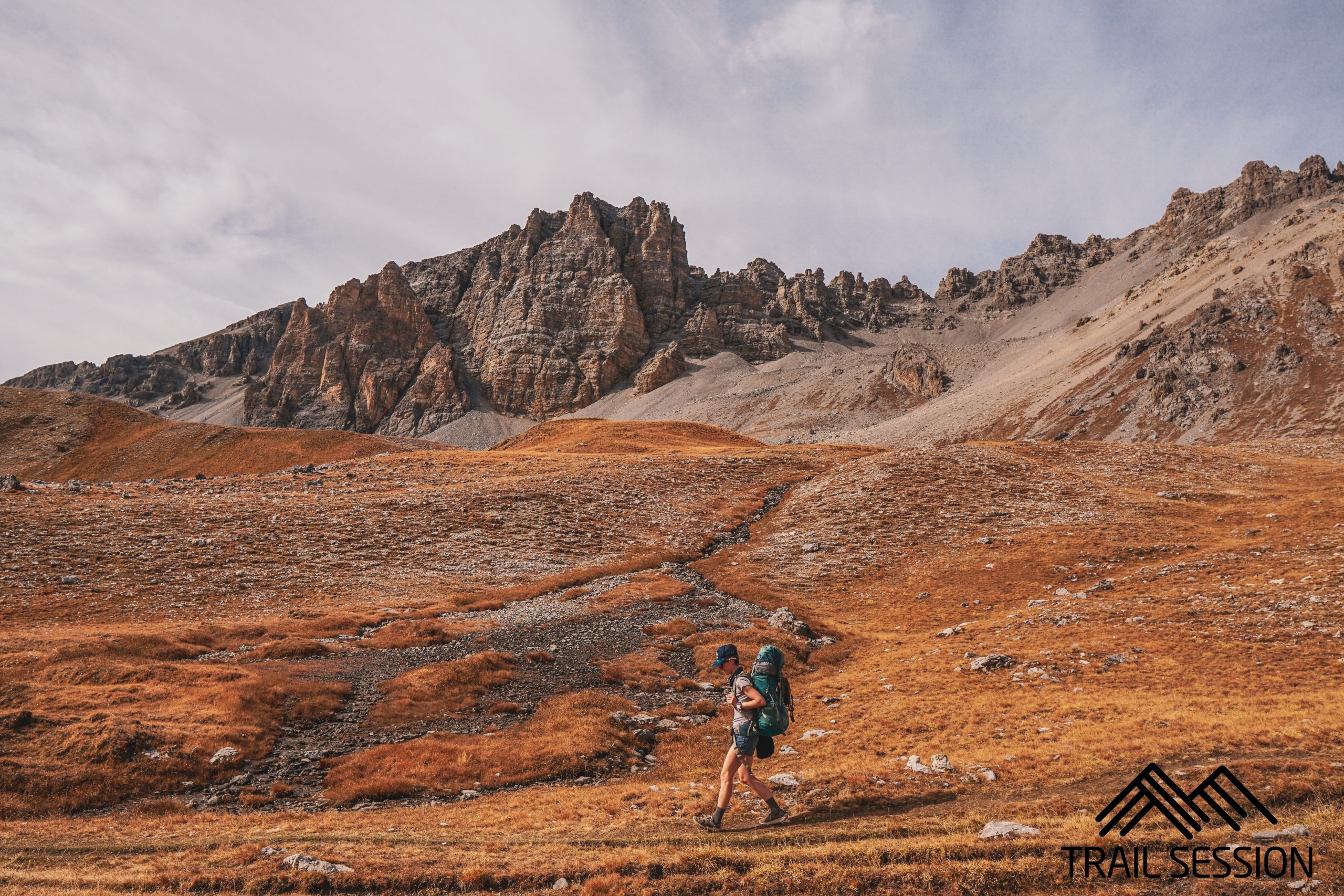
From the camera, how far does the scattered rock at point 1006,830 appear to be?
9422mm

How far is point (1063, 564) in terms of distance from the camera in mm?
35719

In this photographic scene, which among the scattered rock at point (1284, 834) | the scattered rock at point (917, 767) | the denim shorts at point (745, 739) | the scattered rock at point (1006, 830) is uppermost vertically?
the denim shorts at point (745, 739)

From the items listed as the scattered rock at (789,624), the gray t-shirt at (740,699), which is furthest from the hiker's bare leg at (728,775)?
the scattered rock at (789,624)

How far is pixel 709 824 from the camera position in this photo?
38.2 feet

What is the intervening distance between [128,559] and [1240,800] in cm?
4856

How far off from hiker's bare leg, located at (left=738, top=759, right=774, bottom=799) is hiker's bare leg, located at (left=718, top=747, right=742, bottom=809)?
112 millimetres

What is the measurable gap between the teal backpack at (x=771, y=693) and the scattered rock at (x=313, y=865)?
7258mm

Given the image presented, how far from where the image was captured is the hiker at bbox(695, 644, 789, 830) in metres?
11.3

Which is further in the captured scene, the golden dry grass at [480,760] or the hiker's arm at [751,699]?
the golden dry grass at [480,760]

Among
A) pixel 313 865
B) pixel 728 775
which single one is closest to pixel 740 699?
pixel 728 775

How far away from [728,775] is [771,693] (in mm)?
1769

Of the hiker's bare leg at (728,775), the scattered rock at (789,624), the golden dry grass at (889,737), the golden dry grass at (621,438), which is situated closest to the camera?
the golden dry grass at (889,737)

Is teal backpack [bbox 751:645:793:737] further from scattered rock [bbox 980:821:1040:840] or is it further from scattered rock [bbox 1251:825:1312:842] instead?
scattered rock [bbox 1251:825:1312:842]

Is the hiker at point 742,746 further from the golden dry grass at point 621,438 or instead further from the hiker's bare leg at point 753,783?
the golden dry grass at point 621,438
